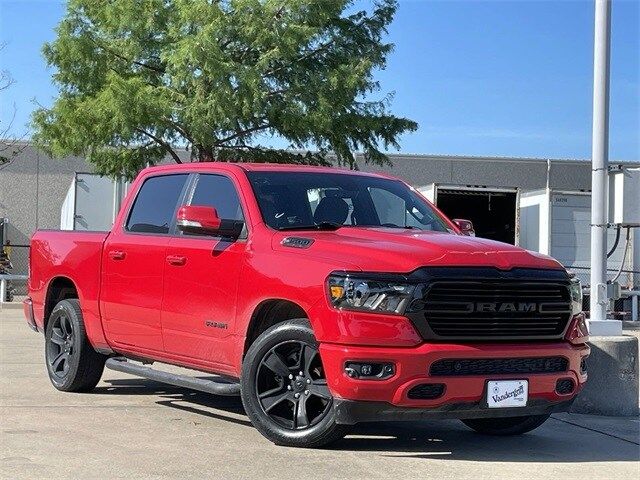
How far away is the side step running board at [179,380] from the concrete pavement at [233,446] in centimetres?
30

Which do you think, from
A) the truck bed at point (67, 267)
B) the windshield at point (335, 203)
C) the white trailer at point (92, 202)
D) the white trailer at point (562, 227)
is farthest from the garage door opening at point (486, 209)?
the windshield at point (335, 203)

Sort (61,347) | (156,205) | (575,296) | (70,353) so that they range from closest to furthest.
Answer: (575,296) → (156,205) → (70,353) → (61,347)

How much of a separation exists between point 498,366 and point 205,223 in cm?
222

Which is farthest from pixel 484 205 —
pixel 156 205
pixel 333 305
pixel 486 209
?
pixel 333 305

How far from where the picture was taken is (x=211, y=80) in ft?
81.8

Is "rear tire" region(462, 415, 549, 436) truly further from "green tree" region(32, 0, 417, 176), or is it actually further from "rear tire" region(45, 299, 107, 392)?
"green tree" region(32, 0, 417, 176)

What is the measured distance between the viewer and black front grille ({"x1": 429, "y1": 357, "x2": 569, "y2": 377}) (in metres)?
6.62

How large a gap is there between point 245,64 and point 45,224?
14.7 m

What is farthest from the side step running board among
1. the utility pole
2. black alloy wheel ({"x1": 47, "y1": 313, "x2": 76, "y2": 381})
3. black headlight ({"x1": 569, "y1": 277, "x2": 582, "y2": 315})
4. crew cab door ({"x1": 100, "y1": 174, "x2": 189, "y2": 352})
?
the utility pole

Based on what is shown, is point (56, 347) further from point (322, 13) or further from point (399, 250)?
point (322, 13)

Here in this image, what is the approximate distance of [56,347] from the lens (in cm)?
998

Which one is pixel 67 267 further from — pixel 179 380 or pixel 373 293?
pixel 373 293

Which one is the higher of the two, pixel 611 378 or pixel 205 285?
pixel 205 285

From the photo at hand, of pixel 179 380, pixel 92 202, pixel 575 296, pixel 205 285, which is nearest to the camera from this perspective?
pixel 575 296
